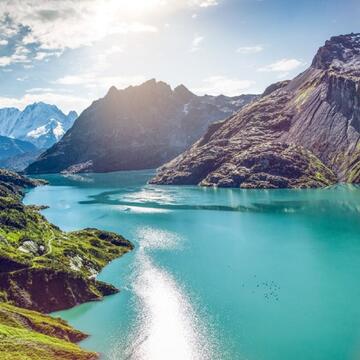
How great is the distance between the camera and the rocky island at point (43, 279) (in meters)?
74.1

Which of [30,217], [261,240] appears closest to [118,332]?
[30,217]

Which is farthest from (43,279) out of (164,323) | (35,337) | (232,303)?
(232,303)

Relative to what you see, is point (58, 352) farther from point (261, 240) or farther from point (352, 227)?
point (352, 227)

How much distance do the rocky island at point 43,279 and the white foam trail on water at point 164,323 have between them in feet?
34.1

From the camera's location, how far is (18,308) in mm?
91875

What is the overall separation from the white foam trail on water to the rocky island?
10.4m

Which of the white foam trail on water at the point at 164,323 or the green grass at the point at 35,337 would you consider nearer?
the green grass at the point at 35,337

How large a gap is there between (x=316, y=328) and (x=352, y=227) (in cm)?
10760

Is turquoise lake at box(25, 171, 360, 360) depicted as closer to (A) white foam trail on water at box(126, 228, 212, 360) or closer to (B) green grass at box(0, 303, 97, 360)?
(A) white foam trail on water at box(126, 228, 212, 360)

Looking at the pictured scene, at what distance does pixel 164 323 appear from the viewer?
91625 mm

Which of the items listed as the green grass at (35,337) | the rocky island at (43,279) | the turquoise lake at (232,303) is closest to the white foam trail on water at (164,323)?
the turquoise lake at (232,303)

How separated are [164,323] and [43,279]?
3399cm

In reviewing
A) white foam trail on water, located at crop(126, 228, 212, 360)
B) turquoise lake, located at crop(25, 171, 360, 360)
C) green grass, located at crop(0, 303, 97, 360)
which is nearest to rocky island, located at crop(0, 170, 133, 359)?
green grass, located at crop(0, 303, 97, 360)

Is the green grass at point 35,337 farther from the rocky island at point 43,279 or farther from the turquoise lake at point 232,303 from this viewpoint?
the turquoise lake at point 232,303
